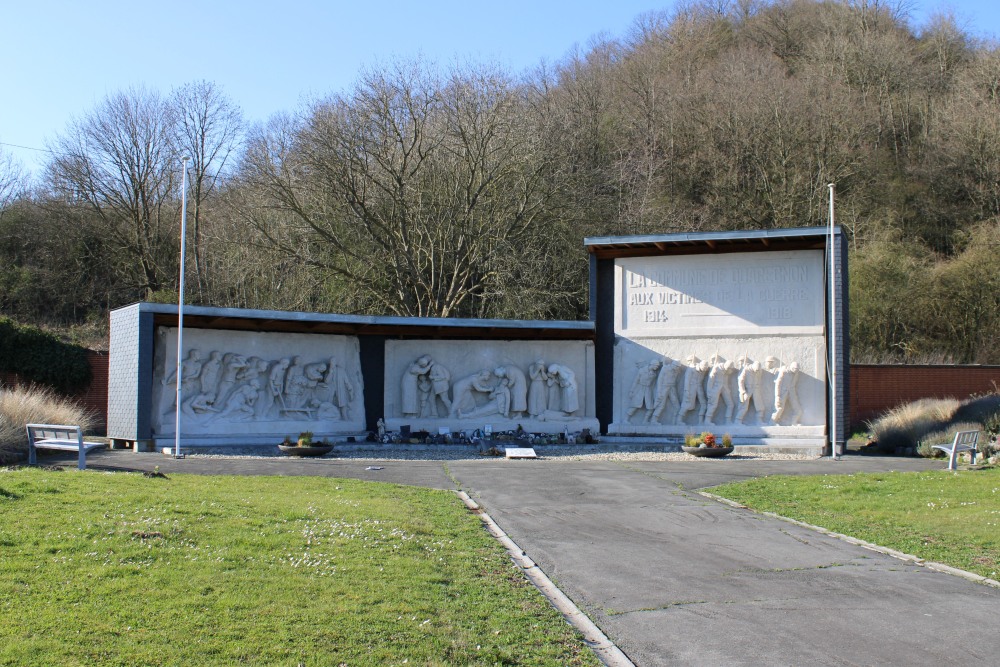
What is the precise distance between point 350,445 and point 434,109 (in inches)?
583

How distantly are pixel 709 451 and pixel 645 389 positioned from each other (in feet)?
11.5

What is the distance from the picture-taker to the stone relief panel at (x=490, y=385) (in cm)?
2245

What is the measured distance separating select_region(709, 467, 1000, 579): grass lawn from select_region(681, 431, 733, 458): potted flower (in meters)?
4.14

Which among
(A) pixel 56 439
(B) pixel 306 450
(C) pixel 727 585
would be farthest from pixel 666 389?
(C) pixel 727 585

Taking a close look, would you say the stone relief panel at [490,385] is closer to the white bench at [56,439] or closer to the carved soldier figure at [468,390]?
the carved soldier figure at [468,390]

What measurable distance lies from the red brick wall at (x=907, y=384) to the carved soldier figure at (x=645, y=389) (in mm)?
7296

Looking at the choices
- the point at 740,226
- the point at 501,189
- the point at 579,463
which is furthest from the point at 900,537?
the point at 740,226

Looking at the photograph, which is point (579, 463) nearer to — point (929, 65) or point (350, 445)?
point (350, 445)

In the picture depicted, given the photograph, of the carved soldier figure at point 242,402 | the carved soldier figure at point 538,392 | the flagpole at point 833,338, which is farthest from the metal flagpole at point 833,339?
the carved soldier figure at point 242,402

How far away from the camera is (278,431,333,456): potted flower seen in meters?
18.1

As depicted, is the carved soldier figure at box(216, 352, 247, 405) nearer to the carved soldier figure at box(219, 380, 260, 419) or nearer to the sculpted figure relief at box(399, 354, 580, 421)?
the carved soldier figure at box(219, 380, 260, 419)

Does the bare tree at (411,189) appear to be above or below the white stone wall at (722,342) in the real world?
above

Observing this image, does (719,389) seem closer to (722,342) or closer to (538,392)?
(722,342)

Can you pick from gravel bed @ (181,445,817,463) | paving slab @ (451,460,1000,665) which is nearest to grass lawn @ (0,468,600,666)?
paving slab @ (451,460,1000,665)
